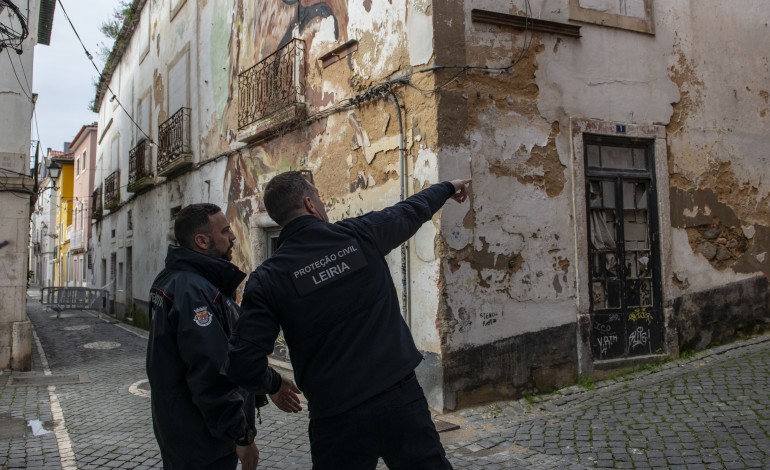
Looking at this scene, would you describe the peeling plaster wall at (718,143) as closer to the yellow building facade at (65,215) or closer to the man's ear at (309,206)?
the man's ear at (309,206)

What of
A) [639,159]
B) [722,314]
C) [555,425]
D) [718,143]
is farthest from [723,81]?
[555,425]

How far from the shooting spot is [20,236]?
9156 mm

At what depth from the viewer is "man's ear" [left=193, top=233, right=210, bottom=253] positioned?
9.57ft

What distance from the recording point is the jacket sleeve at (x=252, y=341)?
2301mm

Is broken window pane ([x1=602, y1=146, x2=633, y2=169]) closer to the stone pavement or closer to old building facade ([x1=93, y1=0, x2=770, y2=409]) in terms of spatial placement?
old building facade ([x1=93, y1=0, x2=770, y2=409])

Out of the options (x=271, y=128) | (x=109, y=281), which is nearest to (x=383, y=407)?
(x=271, y=128)

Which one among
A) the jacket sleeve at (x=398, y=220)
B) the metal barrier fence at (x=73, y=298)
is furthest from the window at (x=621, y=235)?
the metal barrier fence at (x=73, y=298)

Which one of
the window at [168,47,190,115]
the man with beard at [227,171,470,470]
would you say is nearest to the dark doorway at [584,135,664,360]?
the man with beard at [227,171,470,470]

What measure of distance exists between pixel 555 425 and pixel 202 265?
3.80m

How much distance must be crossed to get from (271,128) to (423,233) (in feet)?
12.2

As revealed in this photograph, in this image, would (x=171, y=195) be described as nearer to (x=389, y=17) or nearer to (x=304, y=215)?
(x=389, y=17)

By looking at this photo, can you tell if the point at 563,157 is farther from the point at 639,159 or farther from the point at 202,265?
the point at 202,265

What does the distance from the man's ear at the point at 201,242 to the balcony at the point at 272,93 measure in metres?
5.59

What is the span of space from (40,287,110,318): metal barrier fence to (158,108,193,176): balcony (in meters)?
6.33
